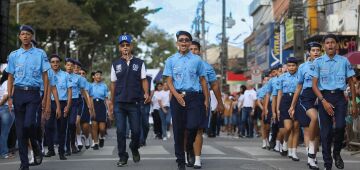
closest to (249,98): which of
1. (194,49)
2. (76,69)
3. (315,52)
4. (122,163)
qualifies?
(76,69)

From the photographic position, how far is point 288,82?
12.9 m

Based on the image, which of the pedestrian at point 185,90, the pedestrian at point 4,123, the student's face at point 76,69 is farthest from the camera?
the student's face at point 76,69

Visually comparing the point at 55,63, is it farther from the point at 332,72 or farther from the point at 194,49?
the point at 332,72

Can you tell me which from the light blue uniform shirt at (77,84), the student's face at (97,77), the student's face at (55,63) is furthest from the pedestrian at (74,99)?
the student's face at (97,77)

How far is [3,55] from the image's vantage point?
2855 centimetres

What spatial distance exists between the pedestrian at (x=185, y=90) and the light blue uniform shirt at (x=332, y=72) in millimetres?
1601

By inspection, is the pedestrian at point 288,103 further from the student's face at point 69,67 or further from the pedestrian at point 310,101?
the student's face at point 69,67

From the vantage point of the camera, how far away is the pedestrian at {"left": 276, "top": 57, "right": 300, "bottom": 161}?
12.6 meters

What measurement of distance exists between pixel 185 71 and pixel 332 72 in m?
2.05

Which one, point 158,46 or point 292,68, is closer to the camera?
point 292,68

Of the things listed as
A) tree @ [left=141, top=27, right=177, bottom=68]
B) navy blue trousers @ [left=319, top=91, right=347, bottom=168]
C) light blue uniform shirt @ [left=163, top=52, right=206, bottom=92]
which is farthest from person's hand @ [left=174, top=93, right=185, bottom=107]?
tree @ [left=141, top=27, right=177, bottom=68]

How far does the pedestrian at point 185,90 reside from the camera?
974 cm

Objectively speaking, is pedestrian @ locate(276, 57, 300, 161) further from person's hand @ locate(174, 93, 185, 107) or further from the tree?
the tree

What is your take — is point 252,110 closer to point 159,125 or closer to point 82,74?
point 159,125
